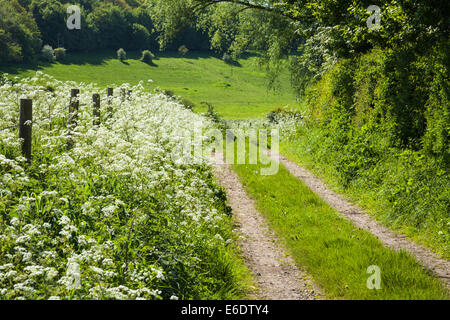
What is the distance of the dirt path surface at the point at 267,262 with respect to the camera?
17.2ft

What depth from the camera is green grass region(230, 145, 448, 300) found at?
496cm

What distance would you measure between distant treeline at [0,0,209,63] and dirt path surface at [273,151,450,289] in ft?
214

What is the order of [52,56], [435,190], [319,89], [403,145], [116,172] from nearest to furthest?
[116,172]
[435,190]
[403,145]
[319,89]
[52,56]

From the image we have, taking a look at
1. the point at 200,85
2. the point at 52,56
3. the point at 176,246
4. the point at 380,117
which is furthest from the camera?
the point at 200,85

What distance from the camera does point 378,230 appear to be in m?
7.61

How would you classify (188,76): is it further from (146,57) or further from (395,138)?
(395,138)

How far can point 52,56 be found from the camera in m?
77.5

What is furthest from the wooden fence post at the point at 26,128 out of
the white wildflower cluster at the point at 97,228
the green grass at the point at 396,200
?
the green grass at the point at 396,200

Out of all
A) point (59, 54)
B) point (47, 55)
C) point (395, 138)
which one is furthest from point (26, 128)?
point (59, 54)
